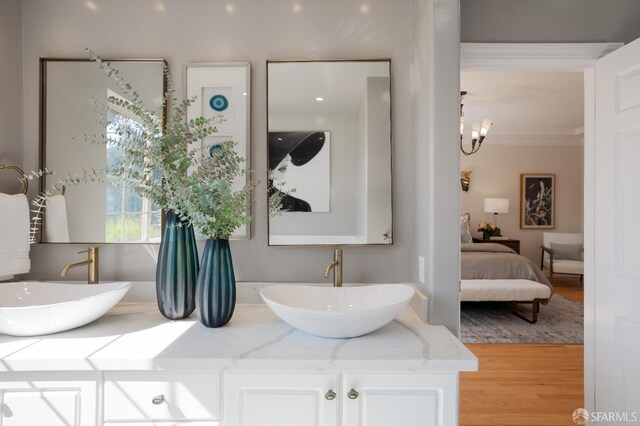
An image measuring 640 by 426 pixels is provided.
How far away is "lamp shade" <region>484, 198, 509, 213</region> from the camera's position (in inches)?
255

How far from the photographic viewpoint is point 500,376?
9.39ft

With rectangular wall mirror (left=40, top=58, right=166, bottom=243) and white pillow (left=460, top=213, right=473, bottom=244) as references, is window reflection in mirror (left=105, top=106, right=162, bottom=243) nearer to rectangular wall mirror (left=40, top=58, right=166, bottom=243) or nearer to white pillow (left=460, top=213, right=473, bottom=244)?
rectangular wall mirror (left=40, top=58, right=166, bottom=243)

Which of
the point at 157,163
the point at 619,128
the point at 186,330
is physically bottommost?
the point at 186,330

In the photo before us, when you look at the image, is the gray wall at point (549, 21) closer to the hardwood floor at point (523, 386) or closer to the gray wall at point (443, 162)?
the gray wall at point (443, 162)

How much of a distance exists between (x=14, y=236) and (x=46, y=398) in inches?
31.7

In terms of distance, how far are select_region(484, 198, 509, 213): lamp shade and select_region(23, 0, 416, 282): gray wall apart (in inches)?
Result: 210

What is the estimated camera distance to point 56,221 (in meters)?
1.77

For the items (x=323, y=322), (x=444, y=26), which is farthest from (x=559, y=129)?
(x=323, y=322)

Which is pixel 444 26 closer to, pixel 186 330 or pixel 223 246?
pixel 223 246

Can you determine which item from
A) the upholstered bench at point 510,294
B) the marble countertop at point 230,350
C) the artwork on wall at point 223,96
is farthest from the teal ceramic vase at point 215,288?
the upholstered bench at point 510,294

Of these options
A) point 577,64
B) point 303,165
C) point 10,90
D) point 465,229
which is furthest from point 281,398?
point 465,229

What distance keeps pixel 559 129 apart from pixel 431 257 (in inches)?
243

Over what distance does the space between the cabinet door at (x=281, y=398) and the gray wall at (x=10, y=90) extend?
1449mm

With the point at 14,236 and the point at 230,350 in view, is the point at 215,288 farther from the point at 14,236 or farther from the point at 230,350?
the point at 14,236
